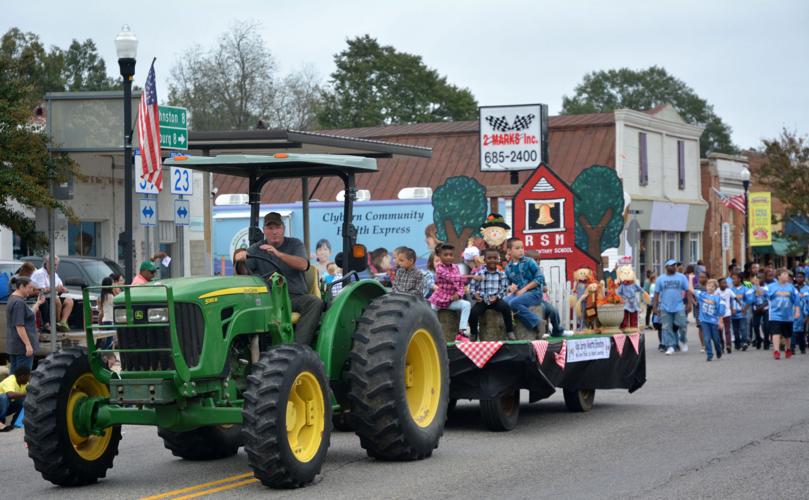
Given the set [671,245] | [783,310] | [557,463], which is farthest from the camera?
[671,245]

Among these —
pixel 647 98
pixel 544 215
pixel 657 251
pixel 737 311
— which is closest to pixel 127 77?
pixel 544 215

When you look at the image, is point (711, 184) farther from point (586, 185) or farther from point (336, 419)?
point (336, 419)

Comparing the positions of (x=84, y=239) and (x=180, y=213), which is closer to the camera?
(x=180, y=213)

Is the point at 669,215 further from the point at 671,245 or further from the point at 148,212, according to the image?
the point at 148,212

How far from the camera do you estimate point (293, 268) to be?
1062cm

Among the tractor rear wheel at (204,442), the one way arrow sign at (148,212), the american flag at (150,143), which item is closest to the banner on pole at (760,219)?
the one way arrow sign at (148,212)

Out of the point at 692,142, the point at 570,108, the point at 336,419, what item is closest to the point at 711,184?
the point at 692,142

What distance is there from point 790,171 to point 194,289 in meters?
42.9

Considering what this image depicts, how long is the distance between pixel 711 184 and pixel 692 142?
3345 mm

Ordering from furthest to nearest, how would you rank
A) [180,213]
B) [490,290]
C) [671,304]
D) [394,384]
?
[671,304], [180,213], [490,290], [394,384]

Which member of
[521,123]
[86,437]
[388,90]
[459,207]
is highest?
[388,90]

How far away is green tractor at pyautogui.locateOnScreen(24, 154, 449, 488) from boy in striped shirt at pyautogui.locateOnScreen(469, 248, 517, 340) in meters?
3.13

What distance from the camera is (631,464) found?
10805 millimetres

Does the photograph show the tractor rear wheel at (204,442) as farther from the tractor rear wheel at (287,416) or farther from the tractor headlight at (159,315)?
the tractor headlight at (159,315)
